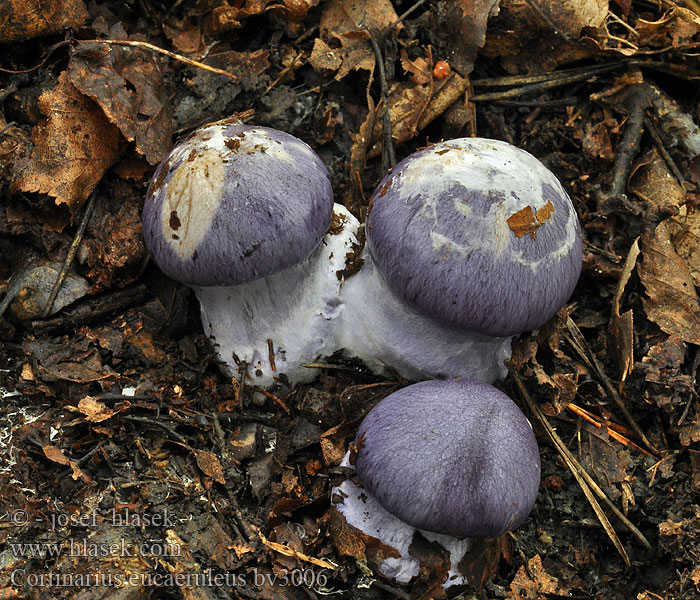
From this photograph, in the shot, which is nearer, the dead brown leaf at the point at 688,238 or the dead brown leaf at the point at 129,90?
the dead brown leaf at the point at 129,90

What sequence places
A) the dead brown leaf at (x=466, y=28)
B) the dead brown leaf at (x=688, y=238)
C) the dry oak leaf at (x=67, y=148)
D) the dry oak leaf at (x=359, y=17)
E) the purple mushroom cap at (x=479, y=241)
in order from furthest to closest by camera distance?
the dry oak leaf at (x=359, y=17)
the dead brown leaf at (x=466, y=28)
the dead brown leaf at (x=688, y=238)
the dry oak leaf at (x=67, y=148)
the purple mushroom cap at (x=479, y=241)

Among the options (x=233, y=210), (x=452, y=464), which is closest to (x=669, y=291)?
(x=452, y=464)

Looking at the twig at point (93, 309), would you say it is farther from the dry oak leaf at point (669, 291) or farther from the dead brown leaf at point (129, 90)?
the dry oak leaf at point (669, 291)

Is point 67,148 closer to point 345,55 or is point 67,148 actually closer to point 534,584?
point 345,55

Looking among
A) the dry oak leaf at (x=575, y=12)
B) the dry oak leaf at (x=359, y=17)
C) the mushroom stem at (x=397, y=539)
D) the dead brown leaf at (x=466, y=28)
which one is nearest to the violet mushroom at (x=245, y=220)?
the mushroom stem at (x=397, y=539)

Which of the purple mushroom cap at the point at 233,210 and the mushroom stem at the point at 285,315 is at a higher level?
the purple mushroom cap at the point at 233,210

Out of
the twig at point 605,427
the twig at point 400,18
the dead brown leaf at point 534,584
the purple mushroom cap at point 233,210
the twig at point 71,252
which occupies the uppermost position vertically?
the twig at point 400,18
